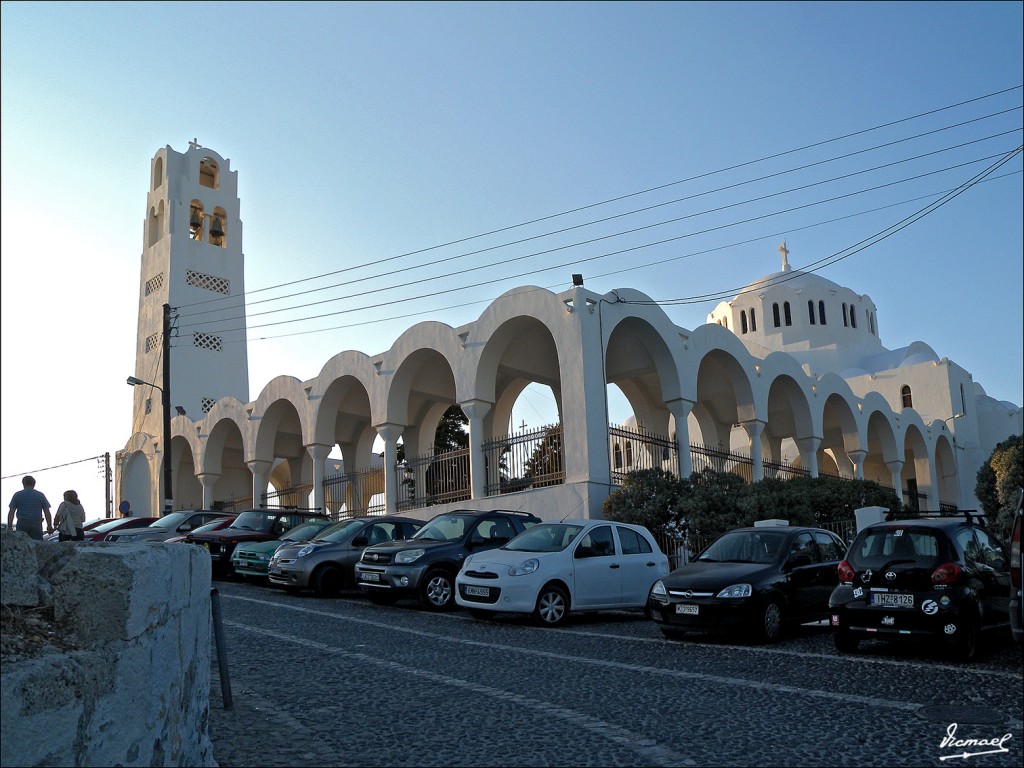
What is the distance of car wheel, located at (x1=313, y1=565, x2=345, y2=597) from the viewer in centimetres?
1633

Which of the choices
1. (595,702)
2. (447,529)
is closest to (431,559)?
(447,529)

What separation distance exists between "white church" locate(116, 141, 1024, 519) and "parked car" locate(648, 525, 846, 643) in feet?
28.0

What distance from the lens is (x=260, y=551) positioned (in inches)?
740

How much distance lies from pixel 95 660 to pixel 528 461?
19.3 m

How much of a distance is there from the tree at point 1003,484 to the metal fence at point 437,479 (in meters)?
13.0

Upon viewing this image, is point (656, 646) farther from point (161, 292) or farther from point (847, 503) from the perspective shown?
point (161, 292)

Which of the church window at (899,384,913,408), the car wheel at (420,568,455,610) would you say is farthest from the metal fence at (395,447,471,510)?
the church window at (899,384,913,408)

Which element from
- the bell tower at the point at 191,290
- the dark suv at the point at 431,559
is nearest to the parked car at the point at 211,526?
the dark suv at the point at 431,559

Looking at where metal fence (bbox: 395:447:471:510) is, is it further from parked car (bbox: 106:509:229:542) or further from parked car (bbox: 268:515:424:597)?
parked car (bbox: 268:515:424:597)

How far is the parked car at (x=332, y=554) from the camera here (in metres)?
16.4

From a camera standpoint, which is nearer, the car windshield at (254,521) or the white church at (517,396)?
the car windshield at (254,521)

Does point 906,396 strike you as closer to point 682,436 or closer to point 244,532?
point 682,436

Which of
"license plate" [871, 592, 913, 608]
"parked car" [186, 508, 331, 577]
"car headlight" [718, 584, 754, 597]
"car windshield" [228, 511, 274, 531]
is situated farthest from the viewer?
"car windshield" [228, 511, 274, 531]

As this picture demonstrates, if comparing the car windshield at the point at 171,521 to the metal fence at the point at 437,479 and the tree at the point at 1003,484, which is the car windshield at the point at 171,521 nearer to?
the metal fence at the point at 437,479
